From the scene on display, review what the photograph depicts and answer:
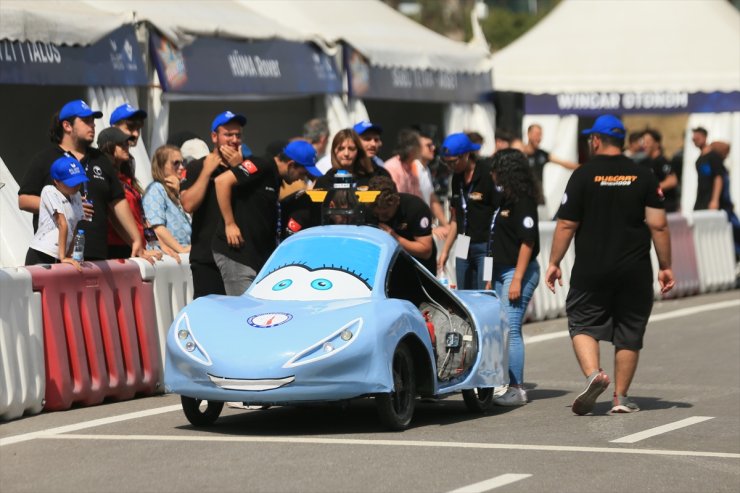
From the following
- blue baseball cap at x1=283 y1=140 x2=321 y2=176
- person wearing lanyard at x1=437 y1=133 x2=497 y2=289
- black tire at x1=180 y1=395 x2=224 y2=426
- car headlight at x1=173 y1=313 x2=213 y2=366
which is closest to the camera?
car headlight at x1=173 y1=313 x2=213 y2=366

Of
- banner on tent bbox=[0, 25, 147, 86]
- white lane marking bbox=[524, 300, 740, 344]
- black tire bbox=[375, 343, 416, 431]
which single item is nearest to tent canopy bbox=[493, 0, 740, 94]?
white lane marking bbox=[524, 300, 740, 344]

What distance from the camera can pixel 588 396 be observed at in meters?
10.7

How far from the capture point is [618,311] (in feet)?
36.5

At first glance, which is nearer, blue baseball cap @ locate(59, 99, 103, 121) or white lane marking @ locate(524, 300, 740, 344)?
blue baseball cap @ locate(59, 99, 103, 121)

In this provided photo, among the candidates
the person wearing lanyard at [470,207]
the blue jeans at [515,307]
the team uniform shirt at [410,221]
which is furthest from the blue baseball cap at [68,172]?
the blue jeans at [515,307]

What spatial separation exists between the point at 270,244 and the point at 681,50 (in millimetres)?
17073

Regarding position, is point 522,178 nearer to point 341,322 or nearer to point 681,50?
point 341,322

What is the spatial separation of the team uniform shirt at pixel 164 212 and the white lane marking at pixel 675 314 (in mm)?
4100

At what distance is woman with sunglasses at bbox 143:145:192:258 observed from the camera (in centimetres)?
1377

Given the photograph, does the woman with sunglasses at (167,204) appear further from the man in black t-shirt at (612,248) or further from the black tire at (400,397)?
the black tire at (400,397)

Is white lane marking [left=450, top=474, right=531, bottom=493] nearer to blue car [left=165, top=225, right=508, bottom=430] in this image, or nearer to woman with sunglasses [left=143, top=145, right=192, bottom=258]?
blue car [left=165, top=225, right=508, bottom=430]

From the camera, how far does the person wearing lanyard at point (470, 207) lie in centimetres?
1257

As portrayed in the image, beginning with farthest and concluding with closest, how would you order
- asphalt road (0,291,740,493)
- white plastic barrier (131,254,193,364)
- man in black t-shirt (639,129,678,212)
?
1. man in black t-shirt (639,129,678,212)
2. white plastic barrier (131,254,193,364)
3. asphalt road (0,291,740,493)

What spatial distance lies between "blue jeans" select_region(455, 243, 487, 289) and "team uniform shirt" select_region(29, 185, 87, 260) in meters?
2.99
